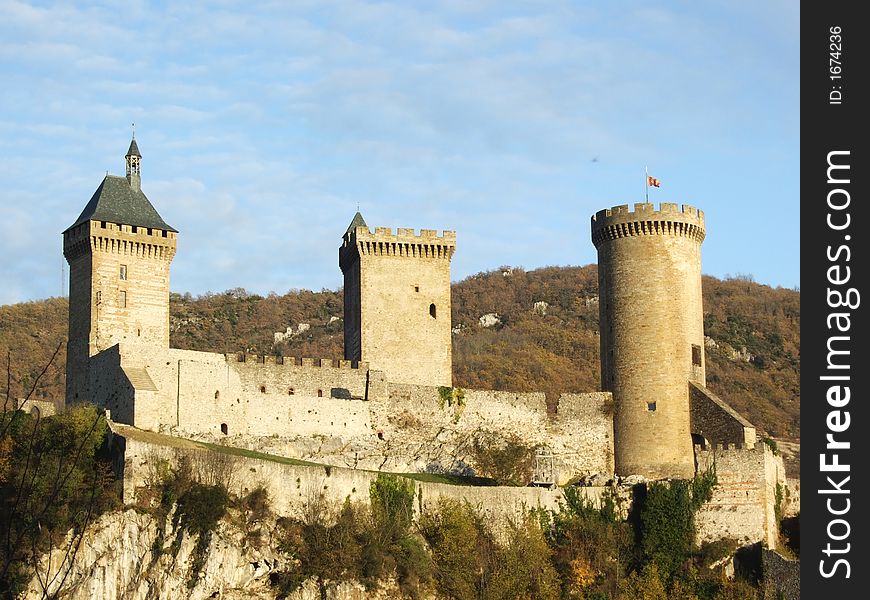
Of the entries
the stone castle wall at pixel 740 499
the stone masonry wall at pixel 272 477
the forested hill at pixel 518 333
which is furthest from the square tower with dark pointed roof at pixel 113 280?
the forested hill at pixel 518 333

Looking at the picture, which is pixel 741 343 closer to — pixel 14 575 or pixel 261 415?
pixel 261 415

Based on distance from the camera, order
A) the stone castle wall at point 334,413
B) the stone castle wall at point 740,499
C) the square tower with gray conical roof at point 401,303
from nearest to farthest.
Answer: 1. the stone castle wall at point 740,499
2. the stone castle wall at point 334,413
3. the square tower with gray conical roof at point 401,303

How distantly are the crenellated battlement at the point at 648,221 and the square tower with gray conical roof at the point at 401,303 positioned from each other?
5383mm

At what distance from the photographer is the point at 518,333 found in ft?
276

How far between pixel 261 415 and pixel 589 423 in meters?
9.72

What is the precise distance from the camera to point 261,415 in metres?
45.2

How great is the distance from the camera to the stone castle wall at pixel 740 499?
42688 millimetres

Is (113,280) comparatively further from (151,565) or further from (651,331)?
(651,331)

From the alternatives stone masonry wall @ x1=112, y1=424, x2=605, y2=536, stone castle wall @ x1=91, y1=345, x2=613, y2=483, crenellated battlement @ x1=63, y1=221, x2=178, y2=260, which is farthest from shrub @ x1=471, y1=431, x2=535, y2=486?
crenellated battlement @ x1=63, y1=221, x2=178, y2=260

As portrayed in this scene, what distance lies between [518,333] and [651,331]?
37341mm

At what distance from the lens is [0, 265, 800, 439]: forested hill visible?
7369cm

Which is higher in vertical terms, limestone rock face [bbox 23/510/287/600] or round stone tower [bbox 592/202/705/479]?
round stone tower [bbox 592/202/705/479]

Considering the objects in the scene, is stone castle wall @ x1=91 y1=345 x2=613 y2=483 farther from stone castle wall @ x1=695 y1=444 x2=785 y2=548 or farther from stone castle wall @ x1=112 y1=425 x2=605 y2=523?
stone castle wall @ x1=695 y1=444 x2=785 y2=548

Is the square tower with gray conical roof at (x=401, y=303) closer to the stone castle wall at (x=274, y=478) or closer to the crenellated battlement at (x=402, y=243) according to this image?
the crenellated battlement at (x=402, y=243)
